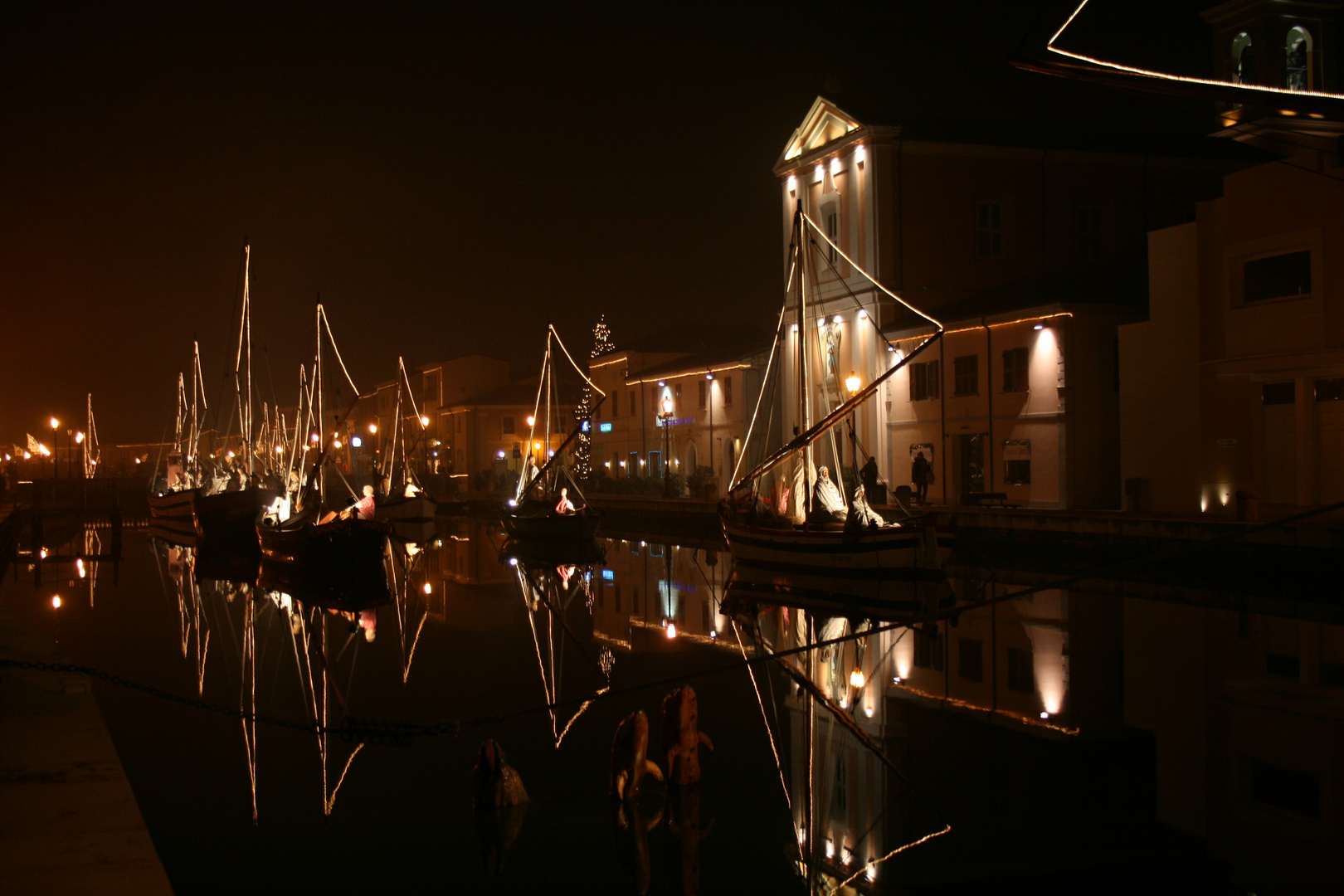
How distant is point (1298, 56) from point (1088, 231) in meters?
17.9

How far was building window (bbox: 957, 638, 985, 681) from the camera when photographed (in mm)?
15867

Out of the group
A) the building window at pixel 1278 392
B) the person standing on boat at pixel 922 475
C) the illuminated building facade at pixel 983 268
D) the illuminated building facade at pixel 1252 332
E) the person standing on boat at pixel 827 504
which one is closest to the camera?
the illuminated building facade at pixel 1252 332

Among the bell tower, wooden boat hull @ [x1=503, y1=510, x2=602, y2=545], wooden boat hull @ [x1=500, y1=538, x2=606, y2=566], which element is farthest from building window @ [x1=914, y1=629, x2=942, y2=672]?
wooden boat hull @ [x1=503, y1=510, x2=602, y2=545]

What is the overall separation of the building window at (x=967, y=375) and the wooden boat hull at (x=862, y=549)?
14.8 metres

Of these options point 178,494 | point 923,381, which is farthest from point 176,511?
point 923,381

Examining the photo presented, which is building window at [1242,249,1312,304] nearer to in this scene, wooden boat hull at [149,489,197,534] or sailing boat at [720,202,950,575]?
sailing boat at [720,202,950,575]

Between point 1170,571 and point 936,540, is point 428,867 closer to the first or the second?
point 936,540

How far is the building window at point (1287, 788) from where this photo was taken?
378 inches

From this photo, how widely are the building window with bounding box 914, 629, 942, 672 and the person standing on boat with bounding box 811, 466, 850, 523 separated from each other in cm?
1001

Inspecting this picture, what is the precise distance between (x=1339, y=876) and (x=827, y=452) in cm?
4143

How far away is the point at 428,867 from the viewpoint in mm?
8844

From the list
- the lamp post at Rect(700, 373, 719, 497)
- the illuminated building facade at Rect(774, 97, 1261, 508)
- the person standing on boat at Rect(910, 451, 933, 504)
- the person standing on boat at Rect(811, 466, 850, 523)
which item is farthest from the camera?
the lamp post at Rect(700, 373, 719, 497)

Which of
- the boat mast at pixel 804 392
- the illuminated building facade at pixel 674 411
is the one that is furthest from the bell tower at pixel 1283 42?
Answer: the illuminated building facade at pixel 674 411

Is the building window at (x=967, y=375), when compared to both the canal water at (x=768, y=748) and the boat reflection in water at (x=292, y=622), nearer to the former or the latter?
the canal water at (x=768, y=748)
